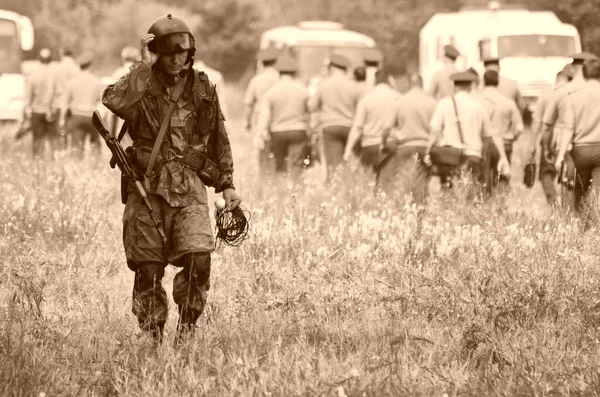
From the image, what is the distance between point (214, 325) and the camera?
749cm

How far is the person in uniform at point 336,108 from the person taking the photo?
15.3m

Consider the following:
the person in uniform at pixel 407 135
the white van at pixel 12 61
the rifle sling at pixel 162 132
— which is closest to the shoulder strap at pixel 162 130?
the rifle sling at pixel 162 132

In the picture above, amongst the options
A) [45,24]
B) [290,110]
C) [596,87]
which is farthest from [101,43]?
[596,87]

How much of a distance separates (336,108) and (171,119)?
842 cm

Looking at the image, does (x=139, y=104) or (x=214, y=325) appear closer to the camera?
(x=139, y=104)

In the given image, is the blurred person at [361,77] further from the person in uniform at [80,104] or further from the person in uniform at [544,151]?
the person in uniform at [80,104]

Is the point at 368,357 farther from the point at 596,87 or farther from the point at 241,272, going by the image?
the point at 596,87

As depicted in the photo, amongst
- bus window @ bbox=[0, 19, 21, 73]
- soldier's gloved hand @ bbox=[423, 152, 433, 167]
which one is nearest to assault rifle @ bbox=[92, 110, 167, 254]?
soldier's gloved hand @ bbox=[423, 152, 433, 167]

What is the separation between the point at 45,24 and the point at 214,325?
41269 millimetres

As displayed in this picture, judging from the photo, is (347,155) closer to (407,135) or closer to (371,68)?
(407,135)

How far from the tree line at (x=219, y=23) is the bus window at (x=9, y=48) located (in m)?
17.2

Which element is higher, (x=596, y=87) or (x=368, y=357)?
(x=596, y=87)

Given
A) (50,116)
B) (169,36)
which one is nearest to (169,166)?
(169,36)

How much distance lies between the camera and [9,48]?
77.4 feet
